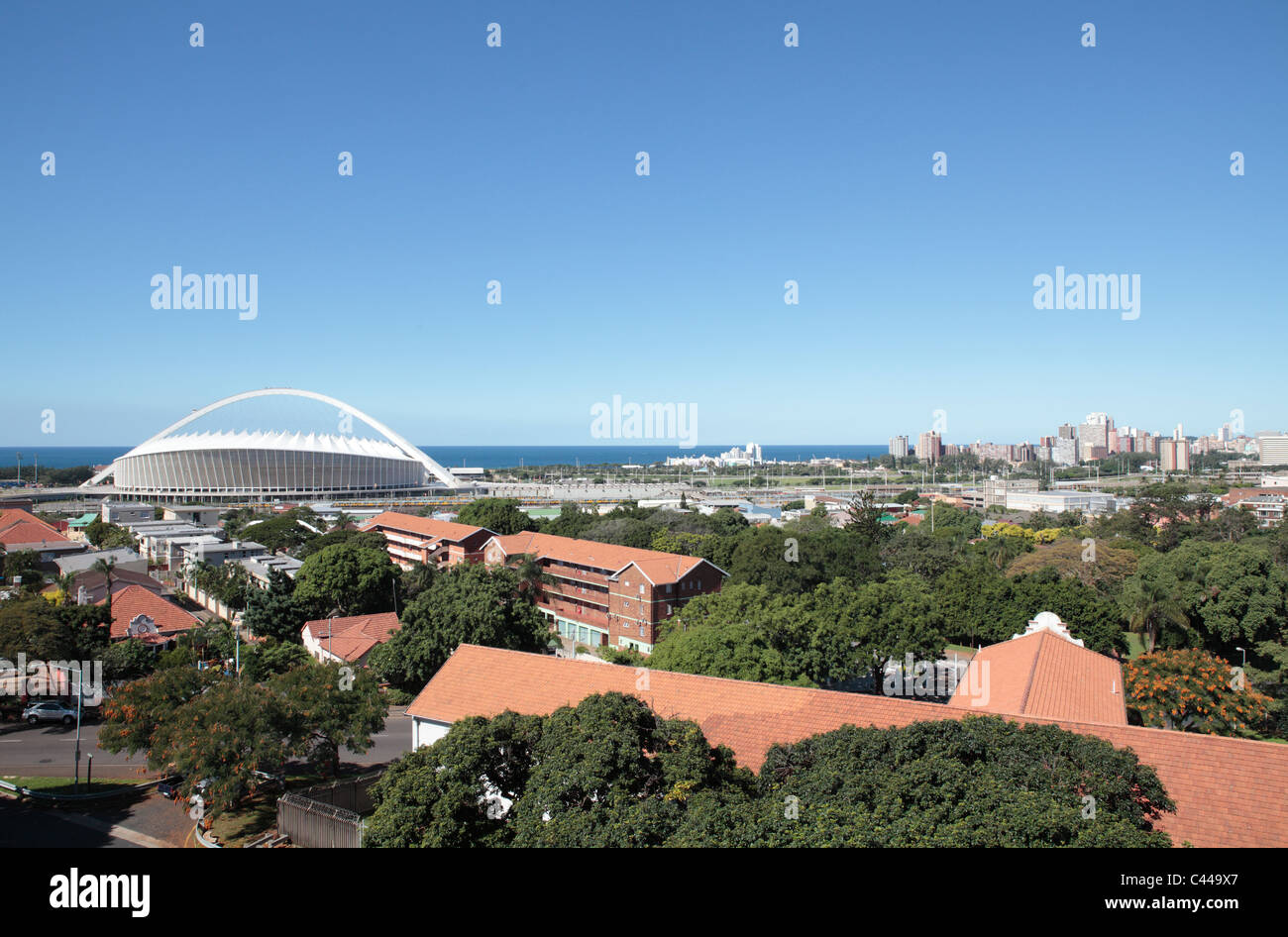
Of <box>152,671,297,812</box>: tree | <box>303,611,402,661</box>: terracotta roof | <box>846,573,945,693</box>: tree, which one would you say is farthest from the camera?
<box>303,611,402,661</box>: terracotta roof

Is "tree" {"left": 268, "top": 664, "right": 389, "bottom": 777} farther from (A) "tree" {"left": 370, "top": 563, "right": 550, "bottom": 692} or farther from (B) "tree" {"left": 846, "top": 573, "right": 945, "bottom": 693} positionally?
(B) "tree" {"left": 846, "top": 573, "right": 945, "bottom": 693}

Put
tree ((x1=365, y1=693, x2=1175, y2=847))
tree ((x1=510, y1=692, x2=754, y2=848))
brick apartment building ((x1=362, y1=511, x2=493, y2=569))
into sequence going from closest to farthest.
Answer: tree ((x1=365, y1=693, x2=1175, y2=847)) < tree ((x1=510, y1=692, x2=754, y2=848)) < brick apartment building ((x1=362, y1=511, x2=493, y2=569))

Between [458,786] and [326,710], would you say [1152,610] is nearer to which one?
[326,710]

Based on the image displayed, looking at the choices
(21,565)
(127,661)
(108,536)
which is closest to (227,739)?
(127,661)

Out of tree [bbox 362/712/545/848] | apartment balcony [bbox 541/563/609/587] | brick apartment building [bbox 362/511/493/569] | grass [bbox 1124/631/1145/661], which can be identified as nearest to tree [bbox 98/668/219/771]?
tree [bbox 362/712/545/848]

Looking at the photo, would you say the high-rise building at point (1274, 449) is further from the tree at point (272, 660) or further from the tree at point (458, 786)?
the tree at point (458, 786)

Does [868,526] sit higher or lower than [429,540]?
higher

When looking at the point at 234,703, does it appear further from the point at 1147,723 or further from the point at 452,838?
the point at 1147,723
